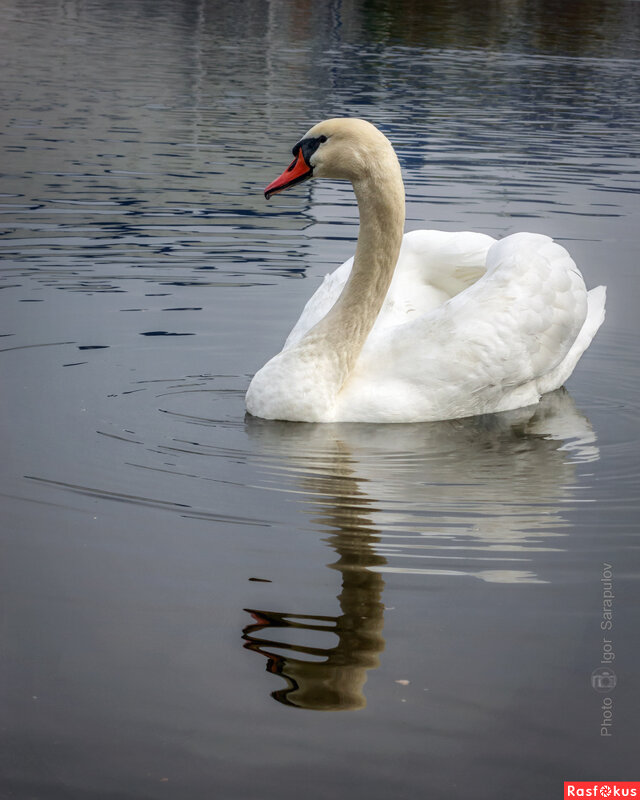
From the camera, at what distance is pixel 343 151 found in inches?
277

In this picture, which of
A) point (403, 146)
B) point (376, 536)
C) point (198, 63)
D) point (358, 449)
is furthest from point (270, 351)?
point (198, 63)

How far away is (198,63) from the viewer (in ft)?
92.5

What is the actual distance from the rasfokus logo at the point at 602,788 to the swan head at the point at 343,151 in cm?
415

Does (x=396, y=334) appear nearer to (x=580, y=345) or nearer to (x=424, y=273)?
(x=424, y=273)

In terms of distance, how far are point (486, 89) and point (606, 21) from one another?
2799cm

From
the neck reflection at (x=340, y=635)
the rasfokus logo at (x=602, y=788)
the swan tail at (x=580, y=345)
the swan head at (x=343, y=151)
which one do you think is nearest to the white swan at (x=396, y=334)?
the swan head at (x=343, y=151)

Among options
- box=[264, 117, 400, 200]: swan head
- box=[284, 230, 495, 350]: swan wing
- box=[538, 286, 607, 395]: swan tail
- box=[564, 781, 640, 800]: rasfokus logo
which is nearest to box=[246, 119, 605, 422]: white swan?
box=[264, 117, 400, 200]: swan head

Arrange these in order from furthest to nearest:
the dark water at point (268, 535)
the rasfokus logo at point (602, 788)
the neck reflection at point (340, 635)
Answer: the neck reflection at point (340, 635), the dark water at point (268, 535), the rasfokus logo at point (602, 788)

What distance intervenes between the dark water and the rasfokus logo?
0.04 m

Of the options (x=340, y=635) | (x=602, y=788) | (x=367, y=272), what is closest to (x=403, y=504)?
(x=340, y=635)

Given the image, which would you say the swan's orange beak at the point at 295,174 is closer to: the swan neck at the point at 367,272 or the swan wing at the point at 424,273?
the swan neck at the point at 367,272

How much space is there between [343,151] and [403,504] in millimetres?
2286

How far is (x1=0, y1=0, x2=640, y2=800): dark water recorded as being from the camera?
3672mm

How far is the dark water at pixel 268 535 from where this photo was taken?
367 centimetres
